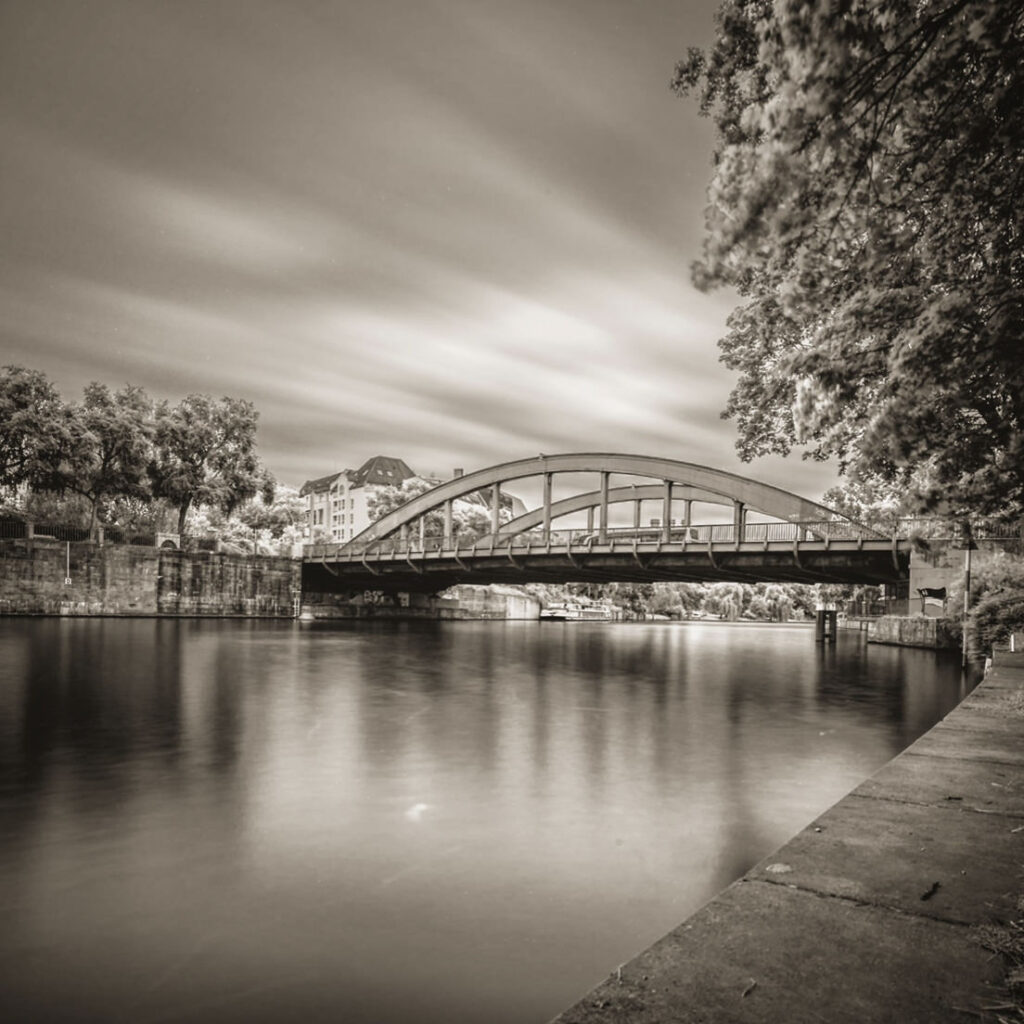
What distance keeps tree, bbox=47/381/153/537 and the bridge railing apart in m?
14.1

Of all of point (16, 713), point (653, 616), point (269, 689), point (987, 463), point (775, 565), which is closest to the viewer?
point (987, 463)

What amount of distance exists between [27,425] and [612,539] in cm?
3107

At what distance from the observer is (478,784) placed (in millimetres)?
8477

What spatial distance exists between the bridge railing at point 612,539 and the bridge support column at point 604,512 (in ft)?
0.51

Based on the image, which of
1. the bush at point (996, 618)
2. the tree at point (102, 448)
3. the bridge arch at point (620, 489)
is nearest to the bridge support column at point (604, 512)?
the bridge arch at point (620, 489)

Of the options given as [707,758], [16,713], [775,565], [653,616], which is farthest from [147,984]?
[653,616]

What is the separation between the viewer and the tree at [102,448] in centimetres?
4228

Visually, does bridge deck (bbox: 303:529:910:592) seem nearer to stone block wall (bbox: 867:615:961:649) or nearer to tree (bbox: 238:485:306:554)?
stone block wall (bbox: 867:615:961:649)

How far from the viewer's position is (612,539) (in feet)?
135

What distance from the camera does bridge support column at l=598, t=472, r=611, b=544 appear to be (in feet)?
137

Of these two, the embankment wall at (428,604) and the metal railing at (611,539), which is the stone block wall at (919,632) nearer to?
the metal railing at (611,539)

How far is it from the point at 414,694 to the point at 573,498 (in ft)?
133

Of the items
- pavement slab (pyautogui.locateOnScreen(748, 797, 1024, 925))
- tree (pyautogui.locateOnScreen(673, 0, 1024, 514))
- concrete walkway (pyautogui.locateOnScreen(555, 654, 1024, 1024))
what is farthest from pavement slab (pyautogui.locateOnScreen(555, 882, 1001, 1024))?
tree (pyautogui.locateOnScreen(673, 0, 1024, 514))

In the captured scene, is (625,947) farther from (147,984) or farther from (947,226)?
(947,226)
